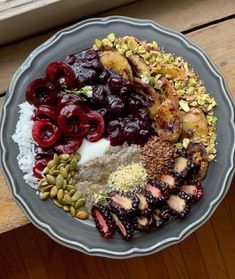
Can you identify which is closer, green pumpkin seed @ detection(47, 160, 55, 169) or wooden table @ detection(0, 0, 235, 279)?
green pumpkin seed @ detection(47, 160, 55, 169)

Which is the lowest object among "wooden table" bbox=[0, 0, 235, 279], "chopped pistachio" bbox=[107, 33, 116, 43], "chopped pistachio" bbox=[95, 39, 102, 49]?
"wooden table" bbox=[0, 0, 235, 279]

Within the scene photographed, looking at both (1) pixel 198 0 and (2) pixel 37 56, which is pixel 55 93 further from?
(1) pixel 198 0

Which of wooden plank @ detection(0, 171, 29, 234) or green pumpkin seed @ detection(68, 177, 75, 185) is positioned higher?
green pumpkin seed @ detection(68, 177, 75, 185)

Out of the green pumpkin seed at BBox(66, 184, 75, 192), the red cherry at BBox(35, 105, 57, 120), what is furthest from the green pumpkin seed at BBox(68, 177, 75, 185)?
the red cherry at BBox(35, 105, 57, 120)

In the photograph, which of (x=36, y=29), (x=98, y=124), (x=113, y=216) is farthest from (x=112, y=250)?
(x=36, y=29)

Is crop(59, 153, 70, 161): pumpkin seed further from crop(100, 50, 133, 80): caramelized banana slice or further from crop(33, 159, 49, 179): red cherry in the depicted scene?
crop(100, 50, 133, 80): caramelized banana slice
